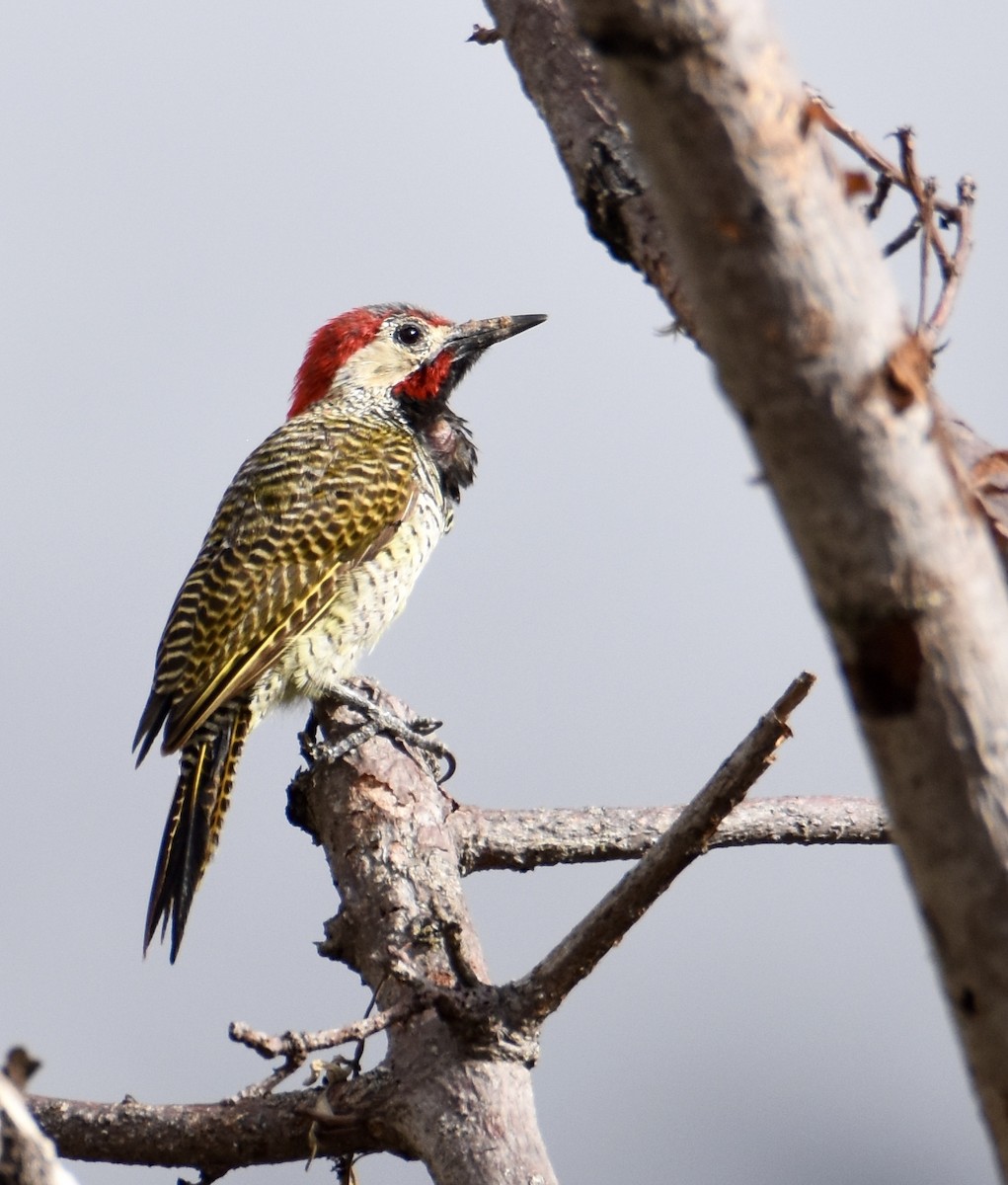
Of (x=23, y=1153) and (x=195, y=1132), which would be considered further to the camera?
(x=195, y=1132)

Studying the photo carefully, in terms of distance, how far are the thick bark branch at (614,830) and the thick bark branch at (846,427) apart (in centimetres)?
272

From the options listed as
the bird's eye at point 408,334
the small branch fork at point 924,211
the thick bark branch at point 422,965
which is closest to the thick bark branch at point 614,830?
the thick bark branch at point 422,965

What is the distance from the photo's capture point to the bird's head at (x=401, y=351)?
6.37 m

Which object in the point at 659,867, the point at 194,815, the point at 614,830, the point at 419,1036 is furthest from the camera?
the point at 194,815

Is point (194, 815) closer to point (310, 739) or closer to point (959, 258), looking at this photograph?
point (310, 739)

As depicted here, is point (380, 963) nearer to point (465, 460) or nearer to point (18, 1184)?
point (18, 1184)

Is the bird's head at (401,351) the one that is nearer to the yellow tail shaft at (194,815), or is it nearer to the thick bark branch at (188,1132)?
the yellow tail shaft at (194,815)

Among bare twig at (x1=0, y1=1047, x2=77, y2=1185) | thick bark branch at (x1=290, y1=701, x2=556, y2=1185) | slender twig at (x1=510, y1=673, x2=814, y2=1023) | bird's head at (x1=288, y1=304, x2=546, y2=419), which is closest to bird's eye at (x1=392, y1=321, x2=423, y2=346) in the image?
bird's head at (x1=288, y1=304, x2=546, y2=419)

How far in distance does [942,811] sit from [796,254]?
0.38 m

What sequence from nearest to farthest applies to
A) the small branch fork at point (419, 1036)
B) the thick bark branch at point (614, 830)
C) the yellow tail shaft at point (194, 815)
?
1. the small branch fork at point (419, 1036)
2. the thick bark branch at point (614, 830)
3. the yellow tail shaft at point (194, 815)

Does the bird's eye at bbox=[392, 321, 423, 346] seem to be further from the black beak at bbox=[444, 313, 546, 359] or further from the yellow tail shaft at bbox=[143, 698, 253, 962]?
the yellow tail shaft at bbox=[143, 698, 253, 962]

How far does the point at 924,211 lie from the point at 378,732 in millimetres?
2539

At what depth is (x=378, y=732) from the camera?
13.1 ft

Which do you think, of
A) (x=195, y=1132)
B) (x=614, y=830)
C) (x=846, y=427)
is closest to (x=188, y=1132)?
(x=195, y=1132)
